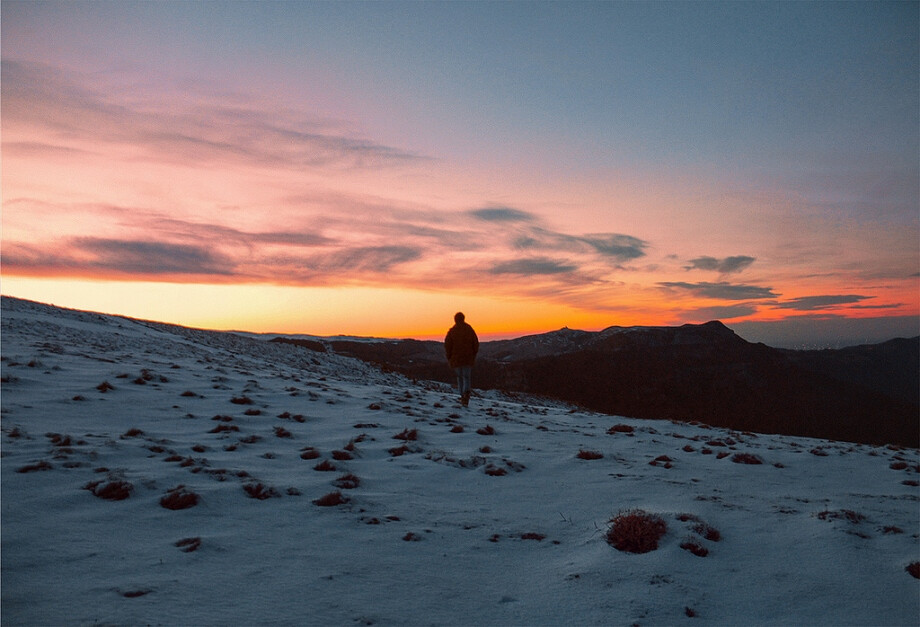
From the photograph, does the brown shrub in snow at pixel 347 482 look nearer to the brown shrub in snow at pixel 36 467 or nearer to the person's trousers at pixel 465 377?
the brown shrub in snow at pixel 36 467

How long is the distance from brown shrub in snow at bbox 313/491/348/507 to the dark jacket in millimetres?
11279

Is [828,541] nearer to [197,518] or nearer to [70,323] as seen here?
[197,518]

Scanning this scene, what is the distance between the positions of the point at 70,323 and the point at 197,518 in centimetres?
3027

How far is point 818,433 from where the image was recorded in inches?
2154

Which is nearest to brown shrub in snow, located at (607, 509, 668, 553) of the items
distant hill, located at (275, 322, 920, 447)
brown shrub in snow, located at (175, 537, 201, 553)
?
brown shrub in snow, located at (175, 537, 201, 553)

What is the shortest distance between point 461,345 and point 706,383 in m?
55.2

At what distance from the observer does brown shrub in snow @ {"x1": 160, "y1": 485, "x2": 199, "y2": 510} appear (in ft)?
22.8

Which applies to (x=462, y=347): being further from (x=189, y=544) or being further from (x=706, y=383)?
(x=706, y=383)

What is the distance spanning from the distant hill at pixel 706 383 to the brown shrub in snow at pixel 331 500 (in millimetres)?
37979

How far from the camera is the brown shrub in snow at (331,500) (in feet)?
24.6

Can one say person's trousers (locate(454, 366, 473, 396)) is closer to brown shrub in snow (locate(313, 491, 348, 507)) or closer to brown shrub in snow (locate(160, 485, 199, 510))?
brown shrub in snow (locate(313, 491, 348, 507))

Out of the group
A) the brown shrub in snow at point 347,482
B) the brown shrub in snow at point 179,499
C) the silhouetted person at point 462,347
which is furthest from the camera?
the silhouetted person at point 462,347

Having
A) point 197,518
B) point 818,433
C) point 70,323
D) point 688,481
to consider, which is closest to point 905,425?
point 818,433

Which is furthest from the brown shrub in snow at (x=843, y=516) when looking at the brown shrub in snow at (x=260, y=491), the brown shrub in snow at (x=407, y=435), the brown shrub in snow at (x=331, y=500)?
the brown shrub in snow at (x=260, y=491)
